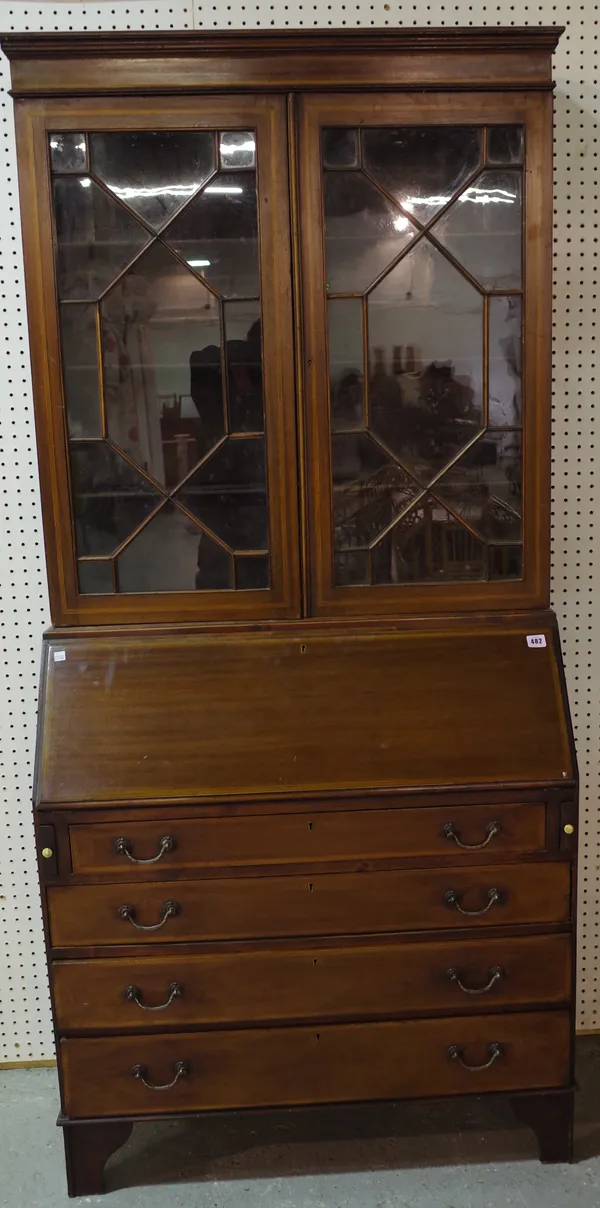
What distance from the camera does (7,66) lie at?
1.98 meters

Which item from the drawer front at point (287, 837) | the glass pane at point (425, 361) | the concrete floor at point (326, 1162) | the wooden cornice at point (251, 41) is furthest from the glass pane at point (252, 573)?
the concrete floor at point (326, 1162)

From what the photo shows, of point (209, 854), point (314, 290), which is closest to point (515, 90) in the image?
point (314, 290)

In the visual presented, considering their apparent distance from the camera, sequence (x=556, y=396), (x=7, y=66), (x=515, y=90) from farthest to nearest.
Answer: (x=556, y=396) < (x=7, y=66) < (x=515, y=90)

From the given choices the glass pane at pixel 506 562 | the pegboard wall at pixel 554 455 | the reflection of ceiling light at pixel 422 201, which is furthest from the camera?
the pegboard wall at pixel 554 455

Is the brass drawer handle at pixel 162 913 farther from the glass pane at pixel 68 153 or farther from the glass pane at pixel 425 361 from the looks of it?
the glass pane at pixel 68 153

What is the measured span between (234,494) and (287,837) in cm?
71

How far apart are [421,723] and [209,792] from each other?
0.46 meters

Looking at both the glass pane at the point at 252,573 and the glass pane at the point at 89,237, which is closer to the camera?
the glass pane at the point at 89,237

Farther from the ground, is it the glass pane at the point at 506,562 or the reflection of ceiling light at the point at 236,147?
the reflection of ceiling light at the point at 236,147

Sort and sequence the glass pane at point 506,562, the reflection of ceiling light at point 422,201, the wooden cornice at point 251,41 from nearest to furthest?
the wooden cornice at point 251,41 < the reflection of ceiling light at point 422,201 < the glass pane at point 506,562

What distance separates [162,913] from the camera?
1768 millimetres

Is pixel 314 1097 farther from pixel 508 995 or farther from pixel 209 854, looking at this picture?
pixel 209 854

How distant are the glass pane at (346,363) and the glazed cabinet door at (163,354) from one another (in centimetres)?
9

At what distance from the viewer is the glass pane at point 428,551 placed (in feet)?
5.98
